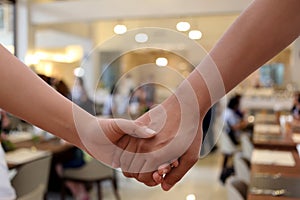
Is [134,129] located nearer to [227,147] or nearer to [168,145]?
[168,145]

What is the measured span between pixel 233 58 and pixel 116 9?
4775 mm

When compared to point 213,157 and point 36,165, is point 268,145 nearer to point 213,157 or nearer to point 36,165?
point 36,165

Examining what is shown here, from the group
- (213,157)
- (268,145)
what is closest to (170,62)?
(268,145)

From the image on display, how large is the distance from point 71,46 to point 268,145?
22.1 ft

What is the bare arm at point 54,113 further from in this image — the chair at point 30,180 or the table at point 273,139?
the table at point 273,139

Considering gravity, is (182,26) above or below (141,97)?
above

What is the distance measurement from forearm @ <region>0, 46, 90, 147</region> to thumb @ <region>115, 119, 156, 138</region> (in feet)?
0.23

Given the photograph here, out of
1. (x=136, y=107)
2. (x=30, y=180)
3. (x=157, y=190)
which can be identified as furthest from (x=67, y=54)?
(x=136, y=107)

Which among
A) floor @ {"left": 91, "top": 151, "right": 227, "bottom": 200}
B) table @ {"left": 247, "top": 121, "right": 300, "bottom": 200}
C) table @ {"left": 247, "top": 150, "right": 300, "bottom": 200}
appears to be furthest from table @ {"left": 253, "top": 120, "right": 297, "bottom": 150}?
floor @ {"left": 91, "top": 151, "right": 227, "bottom": 200}

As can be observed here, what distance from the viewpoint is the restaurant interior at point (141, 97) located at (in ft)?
2.21

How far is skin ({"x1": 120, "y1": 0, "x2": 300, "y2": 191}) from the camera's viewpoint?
60 centimetres

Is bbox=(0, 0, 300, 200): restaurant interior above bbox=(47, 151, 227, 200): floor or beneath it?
above

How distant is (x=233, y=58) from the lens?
0.63m

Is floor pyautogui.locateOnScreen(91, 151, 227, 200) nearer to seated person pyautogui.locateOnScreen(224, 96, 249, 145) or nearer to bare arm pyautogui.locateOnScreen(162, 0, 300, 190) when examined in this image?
seated person pyautogui.locateOnScreen(224, 96, 249, 145)
